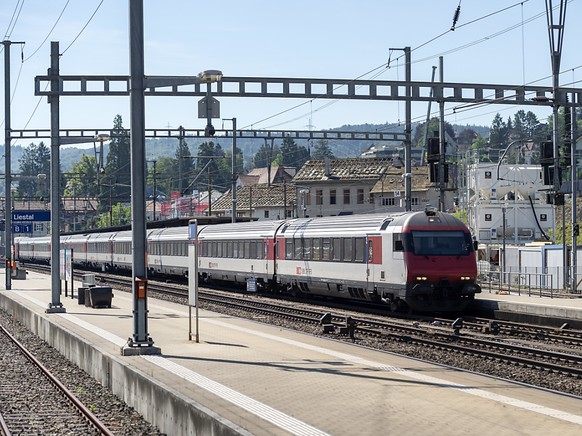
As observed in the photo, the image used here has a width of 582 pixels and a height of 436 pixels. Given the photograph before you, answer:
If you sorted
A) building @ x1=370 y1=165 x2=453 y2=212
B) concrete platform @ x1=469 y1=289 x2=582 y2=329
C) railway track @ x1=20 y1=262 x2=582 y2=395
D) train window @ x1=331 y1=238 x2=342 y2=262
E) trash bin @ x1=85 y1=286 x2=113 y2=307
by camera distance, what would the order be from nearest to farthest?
railway track @ x1=20 y1=262 x2=582 y2=395 < concrete platform @ x1=469 y1=289 x2=582 y2=329 < trash bin @ x1=85 y1=286 x2=113 y2=307 < train window @ x1=331 y1=238 x2=342 y2=262 < building @ x1=370 y1=165 x2=453 y2=212

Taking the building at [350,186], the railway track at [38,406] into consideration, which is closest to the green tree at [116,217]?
the building at [350,186]

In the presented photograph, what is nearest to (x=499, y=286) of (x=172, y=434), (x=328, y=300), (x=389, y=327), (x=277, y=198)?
(x=328, y=300)

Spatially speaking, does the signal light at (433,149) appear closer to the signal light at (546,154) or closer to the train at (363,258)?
the train at (363,258)

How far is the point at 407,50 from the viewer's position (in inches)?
1528

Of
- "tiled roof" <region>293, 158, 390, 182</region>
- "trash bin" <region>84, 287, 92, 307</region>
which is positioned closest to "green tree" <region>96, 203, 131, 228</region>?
"tiled roof" <region>293, 158, 390, 182</region>

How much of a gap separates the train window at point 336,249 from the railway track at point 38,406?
12.9 meters

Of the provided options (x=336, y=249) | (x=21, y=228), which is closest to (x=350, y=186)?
(x=21, y=228)

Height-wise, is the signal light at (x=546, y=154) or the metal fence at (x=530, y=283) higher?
the signal light at (x=546, y=154)

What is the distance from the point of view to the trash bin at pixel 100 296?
105 ft

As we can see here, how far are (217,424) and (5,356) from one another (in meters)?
14.6

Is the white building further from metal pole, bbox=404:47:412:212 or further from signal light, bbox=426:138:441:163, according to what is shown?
signal light, bbox=426:138:441:163

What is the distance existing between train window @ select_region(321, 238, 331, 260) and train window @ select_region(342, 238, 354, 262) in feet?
4.07

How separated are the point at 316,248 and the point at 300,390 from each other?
69.9 ft

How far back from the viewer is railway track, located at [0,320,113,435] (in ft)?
48.1
